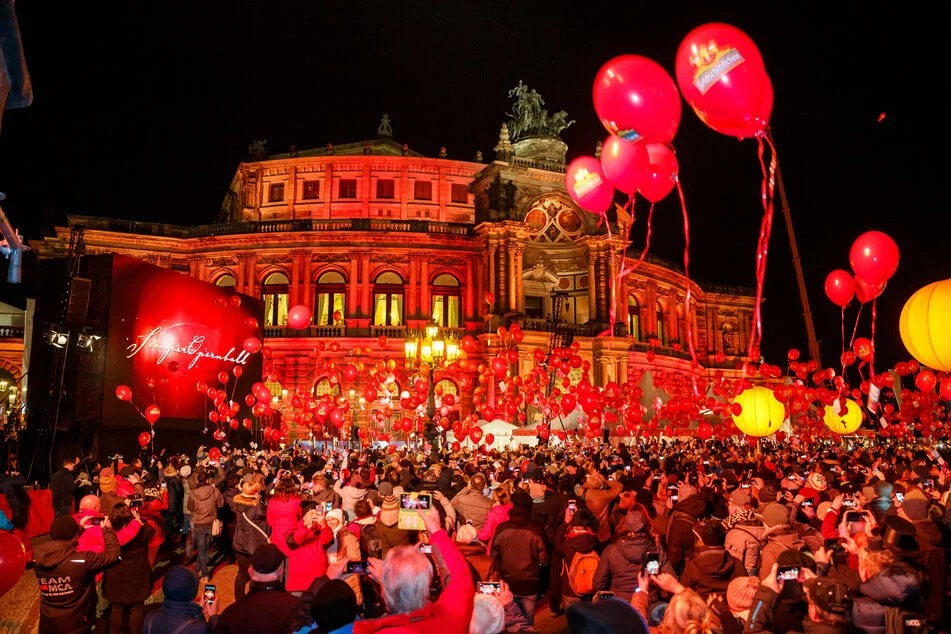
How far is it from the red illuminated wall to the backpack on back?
1944 centimetres

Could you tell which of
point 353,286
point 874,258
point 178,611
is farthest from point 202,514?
point 353,286

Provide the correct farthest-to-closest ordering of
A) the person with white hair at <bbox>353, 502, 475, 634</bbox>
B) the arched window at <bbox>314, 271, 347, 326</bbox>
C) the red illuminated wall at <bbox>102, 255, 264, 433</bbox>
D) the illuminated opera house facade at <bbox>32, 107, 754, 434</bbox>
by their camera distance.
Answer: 1. the arched window at <bbox>314, 271, 347, 326</bbox>
2. the illuminated opera house facade at <bbox>32, 107, 754, 434</bbox>
3. the red illuminated wall at <bbox>102, 255, 264, 433</bbox>
4. the person with white hair at <bbox>353, 502, 475, 634</bbox>

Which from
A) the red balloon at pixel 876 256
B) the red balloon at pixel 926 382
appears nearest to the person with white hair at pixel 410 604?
the red balloon at pixel 876 256

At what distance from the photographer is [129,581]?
23.3 feet

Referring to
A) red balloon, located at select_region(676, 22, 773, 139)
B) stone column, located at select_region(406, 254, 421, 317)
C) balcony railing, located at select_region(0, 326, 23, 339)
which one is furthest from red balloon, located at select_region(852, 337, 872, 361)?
balcony railing, located at select_region(0, 326, 23, 339)

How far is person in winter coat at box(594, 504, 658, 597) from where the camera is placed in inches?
243

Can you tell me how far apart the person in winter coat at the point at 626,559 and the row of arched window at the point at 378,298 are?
119 feet

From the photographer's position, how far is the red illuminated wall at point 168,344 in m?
22.9

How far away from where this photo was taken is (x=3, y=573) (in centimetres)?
446

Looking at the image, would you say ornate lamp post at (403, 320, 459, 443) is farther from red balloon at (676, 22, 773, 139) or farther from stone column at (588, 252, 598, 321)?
red balloon at (676, 22, 773, 139)

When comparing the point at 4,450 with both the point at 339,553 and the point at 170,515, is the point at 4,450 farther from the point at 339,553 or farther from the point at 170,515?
the point at 339,553

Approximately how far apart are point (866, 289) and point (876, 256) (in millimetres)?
1791

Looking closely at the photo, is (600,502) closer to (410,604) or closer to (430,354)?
(410,604)

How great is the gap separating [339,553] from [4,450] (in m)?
20.5
